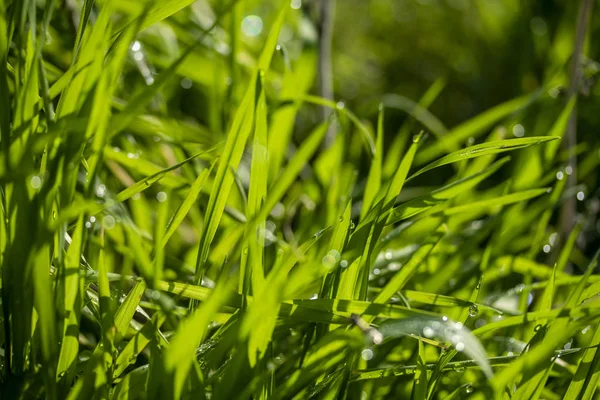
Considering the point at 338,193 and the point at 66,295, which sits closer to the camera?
the point at 66,295

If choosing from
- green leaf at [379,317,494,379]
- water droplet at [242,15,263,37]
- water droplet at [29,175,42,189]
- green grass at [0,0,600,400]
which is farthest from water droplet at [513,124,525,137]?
water droplet at [29,175,42,189]

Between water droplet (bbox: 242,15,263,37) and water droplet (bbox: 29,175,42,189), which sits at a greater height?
water droplet (bbox: 242,15,263,37)

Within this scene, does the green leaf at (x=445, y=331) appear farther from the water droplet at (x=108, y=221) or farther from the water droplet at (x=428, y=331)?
the water droplet at (x=108, y=221)

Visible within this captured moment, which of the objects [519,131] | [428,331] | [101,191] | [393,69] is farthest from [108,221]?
[393,69]

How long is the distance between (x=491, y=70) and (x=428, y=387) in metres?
1.05

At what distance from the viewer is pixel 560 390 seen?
60 cm

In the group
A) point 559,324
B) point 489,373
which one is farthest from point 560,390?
point 489,373

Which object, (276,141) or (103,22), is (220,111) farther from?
(103,22)

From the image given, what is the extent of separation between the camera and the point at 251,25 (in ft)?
3.97

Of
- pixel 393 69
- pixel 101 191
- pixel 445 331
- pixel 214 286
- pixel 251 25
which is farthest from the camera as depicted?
pixel 393 69

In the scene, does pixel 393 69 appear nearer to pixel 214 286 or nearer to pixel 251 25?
pixel 251 25

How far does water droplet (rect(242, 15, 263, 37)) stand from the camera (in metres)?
1.19

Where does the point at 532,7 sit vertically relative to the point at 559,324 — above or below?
above

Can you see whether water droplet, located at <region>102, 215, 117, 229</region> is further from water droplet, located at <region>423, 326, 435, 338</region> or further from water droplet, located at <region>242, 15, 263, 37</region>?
water droplet, located at <region>242, 15, 263, 37</region>
